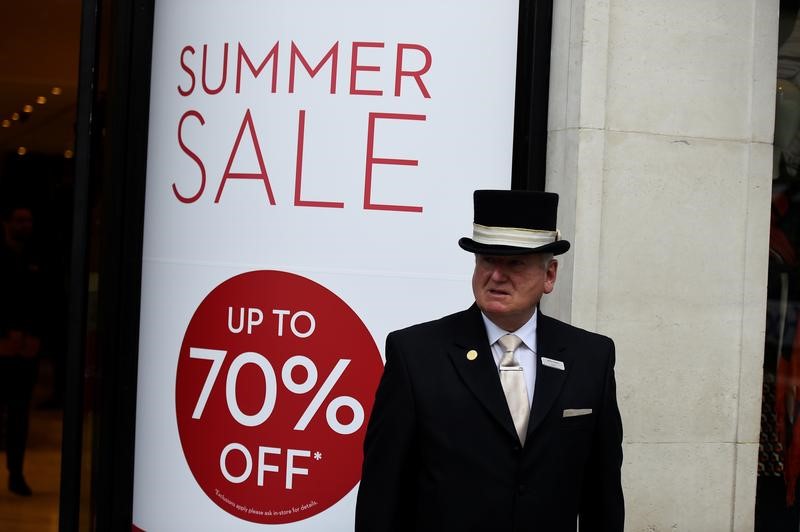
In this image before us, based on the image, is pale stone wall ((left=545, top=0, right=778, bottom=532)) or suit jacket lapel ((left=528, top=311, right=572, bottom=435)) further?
pale stone wall ((left=545, top=0, right=778, bottom=532))

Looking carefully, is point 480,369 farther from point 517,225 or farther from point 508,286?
point 517,225

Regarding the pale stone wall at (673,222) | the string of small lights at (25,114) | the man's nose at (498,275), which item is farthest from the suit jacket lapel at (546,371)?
the string of small lights at (25,114)

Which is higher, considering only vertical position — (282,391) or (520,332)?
(520,332)

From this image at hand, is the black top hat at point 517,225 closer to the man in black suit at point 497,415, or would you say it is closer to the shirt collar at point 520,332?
the man in black suit at point 497,415

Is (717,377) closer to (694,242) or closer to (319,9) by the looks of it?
(694,242)

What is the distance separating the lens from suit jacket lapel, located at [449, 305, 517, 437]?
3.11m

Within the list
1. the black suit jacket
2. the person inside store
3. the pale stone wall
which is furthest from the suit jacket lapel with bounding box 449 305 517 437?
the person inside store

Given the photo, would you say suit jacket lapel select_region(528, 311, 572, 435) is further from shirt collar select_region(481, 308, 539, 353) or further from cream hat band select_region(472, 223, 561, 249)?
cream hat band select_region(472, 223, 561, 249)

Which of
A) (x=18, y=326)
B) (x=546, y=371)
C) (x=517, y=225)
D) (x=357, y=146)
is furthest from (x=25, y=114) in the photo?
(x=546, y=371)

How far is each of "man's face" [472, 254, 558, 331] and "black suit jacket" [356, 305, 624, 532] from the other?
0.11 m

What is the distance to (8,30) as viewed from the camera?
806 centimetres

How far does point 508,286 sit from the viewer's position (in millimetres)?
3160

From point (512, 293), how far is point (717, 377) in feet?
7.66

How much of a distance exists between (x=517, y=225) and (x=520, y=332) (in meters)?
0.31
